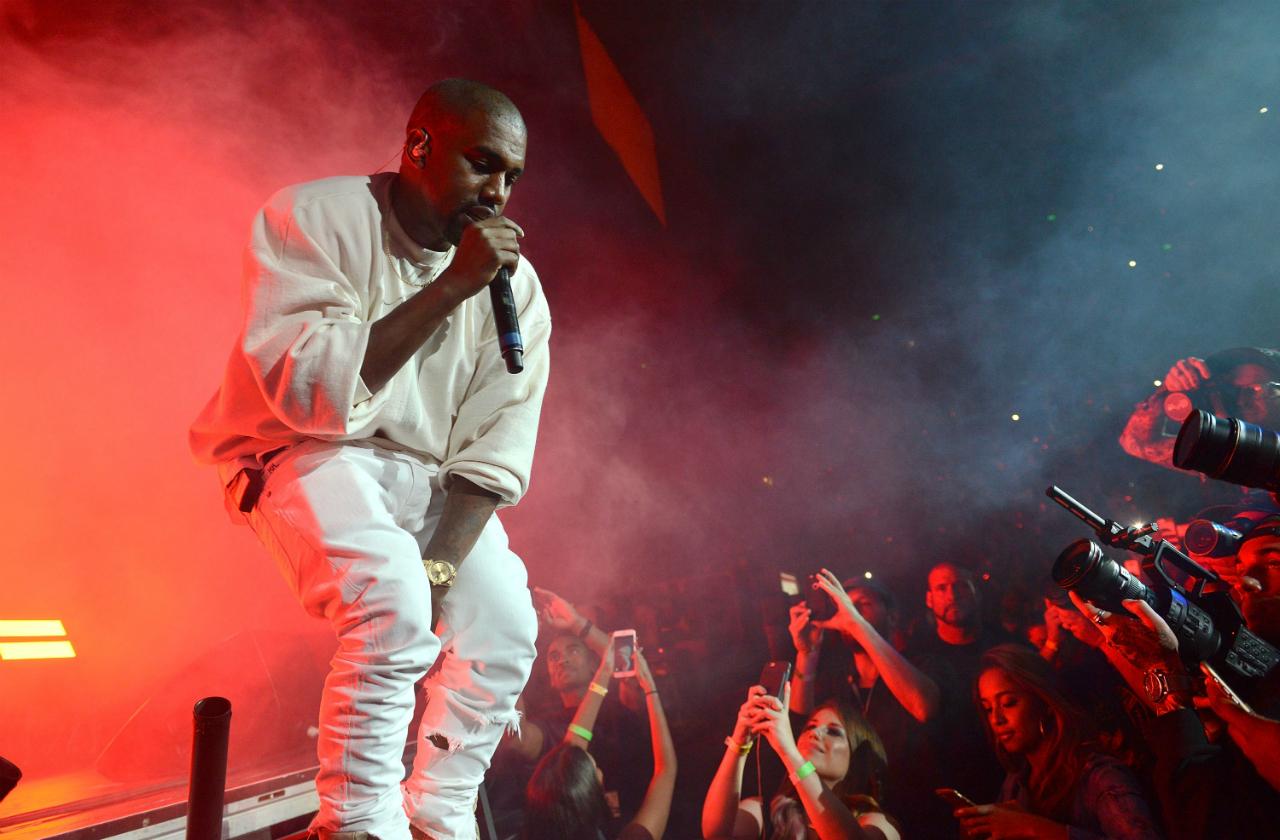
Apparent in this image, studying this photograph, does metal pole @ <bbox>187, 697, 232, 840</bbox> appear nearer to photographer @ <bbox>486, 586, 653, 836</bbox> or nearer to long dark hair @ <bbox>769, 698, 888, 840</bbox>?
photographer @ <bbox>486, 586, 653, 836</bbox>

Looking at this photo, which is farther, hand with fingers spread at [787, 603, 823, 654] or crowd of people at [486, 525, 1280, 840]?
hand with fingers spread at [787, 603, 823, 654]

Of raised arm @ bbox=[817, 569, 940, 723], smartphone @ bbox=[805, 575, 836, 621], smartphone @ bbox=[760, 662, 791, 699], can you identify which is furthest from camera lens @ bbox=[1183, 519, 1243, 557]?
smartphone @ bbox=[760, 662, 791, 699]

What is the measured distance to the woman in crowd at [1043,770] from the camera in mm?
2975

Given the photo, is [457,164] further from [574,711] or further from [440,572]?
[574,711]

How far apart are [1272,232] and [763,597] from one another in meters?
3.08

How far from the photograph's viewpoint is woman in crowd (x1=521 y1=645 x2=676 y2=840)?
12.7ft

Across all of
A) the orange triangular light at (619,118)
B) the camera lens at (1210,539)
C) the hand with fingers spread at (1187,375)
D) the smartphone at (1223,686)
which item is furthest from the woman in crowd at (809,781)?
the orange triangular light at (619,118)

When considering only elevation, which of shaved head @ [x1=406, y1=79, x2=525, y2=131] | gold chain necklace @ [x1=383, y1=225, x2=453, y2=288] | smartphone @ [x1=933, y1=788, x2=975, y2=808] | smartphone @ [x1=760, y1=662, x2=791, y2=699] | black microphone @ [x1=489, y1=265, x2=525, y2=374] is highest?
shaved head @ [x1=406, y1=79, x2=525, y2=131]

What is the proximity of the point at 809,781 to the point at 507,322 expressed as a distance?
315 centimetres

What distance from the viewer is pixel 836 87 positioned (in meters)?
4.41

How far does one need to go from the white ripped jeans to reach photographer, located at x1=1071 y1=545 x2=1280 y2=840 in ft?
7.93

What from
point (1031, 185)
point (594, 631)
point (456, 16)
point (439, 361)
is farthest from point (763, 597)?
point (456, 16)

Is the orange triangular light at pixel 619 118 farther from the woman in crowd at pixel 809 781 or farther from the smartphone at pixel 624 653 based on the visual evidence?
the woman in crowd at pixel 809 781

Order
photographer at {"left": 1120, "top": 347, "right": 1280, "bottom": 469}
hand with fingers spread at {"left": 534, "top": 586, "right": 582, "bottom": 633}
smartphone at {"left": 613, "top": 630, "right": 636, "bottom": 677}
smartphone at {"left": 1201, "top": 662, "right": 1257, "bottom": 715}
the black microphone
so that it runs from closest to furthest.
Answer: the black microphone
smartphone at {"left": 1201, "top": 662, "right": 1257, "bottom": 715}
photographer at {"left": 1120, "top": 347, "right": 1280, "bottom": 469}
smartphone at {"left": 613, "top": 630, "right": 636, "bottom": 677}
hand with fingers spread at {"left": 534, "top": 586, "right": 582, "bottom": 633}
